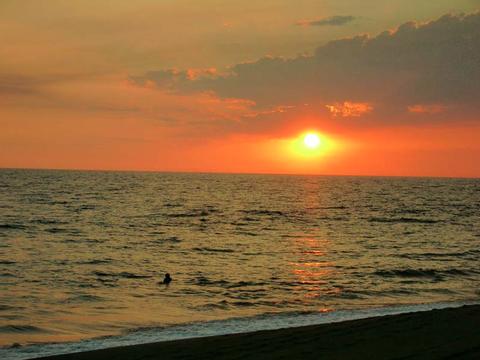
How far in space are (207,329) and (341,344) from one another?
429cm

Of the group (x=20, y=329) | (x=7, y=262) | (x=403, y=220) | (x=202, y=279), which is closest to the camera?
(x=20, y=329)

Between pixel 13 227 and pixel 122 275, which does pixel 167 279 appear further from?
pixel 13 227

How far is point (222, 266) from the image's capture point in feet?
82.4

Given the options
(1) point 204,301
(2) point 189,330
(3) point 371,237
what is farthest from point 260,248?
(2) point 189,330

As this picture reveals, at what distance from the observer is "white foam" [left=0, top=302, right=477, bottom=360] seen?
1173 cm

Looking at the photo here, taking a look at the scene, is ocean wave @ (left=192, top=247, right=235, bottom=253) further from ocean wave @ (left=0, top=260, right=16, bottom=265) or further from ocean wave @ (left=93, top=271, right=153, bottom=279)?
ocean wave @ (left=0, top=260, right=16, bottom=265)

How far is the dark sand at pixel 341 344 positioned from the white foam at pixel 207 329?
1.00 m

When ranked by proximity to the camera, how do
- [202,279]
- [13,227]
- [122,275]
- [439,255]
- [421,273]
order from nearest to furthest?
[202,279]
[122,275]
[421,273]
[439,255]
[13,227]

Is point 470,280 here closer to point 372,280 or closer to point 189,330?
point 372,280

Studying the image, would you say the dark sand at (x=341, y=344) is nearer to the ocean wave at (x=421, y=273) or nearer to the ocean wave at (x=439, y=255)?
the ocean wave at (x=421, y=273)

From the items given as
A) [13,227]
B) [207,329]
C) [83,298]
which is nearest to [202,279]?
[83,298]

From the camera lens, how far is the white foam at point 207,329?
11727 millimetres

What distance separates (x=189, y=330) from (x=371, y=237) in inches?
1076

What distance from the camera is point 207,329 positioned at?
544 inches
